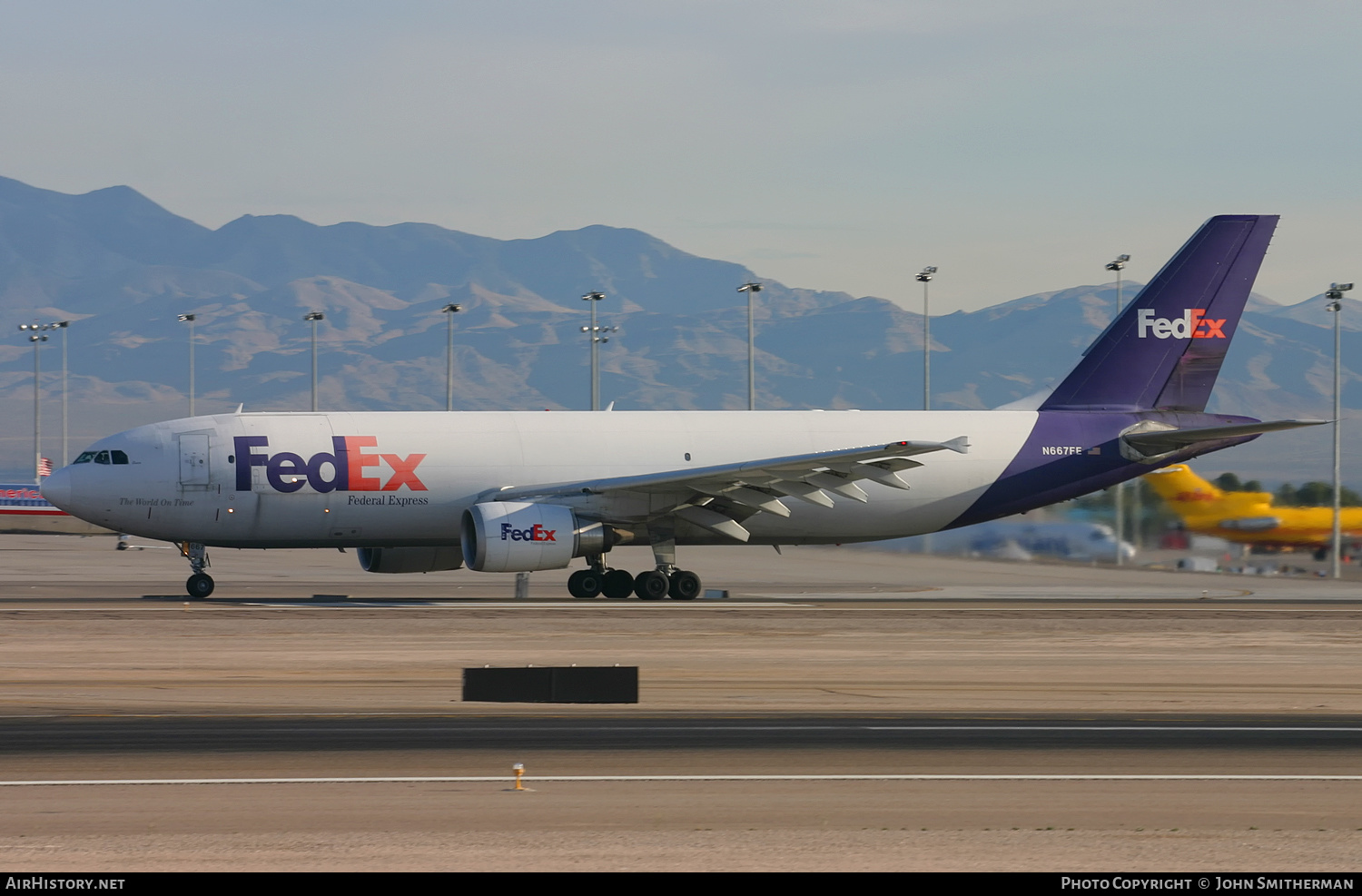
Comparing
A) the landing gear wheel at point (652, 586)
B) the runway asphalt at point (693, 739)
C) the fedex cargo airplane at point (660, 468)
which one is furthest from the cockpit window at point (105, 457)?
the landing gear wheel at point (652, 586)

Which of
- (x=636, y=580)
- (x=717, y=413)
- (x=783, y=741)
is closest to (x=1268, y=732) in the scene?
(x=783, y=741)

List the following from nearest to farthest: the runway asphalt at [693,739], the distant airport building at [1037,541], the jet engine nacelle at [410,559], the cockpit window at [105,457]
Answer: the runway asphalt at [693,739] < the cockpit window at [105,457] < the jet engine nacelle at [410,559] < the distant airport building at [1037,541]

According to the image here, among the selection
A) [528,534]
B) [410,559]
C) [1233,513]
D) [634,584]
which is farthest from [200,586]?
[1233,513]

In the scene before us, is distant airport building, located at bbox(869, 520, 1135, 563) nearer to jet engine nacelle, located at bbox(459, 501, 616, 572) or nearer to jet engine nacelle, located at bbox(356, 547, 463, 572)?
jet engine nacelle, located at bbox(459, 501, 616, 572)

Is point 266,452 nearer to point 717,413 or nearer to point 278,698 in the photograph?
point 717,413

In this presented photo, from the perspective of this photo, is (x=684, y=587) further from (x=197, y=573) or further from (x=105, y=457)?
(x=105, y=457)

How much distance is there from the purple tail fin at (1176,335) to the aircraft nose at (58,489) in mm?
24079

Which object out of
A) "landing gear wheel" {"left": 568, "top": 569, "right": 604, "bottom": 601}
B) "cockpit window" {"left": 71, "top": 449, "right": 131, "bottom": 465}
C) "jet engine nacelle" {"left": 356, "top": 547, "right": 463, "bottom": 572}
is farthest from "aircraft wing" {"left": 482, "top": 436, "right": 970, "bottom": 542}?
"cockpit window" {"left": 71, "top": 449, "right": 131, "bottom": 465}

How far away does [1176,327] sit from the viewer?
40.2 m

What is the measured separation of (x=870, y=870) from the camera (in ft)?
34.4

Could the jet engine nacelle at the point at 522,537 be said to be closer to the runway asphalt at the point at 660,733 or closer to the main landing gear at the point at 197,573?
the main landing gear at the point at 197,573

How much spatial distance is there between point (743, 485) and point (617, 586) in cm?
389

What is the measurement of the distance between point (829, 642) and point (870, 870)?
1601cm

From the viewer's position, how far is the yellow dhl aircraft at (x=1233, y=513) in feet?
148
